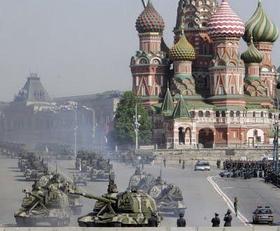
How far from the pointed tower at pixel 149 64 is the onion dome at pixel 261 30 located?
10.8 metres

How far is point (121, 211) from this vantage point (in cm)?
2642

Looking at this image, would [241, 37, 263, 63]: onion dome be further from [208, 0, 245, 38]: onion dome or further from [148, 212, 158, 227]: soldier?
[148, 212, 158, 227]: soldier

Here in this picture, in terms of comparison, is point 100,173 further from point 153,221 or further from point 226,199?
point 153,221

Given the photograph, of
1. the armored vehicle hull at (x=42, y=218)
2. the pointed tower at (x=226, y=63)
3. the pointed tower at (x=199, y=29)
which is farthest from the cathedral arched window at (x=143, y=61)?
the armored vehicle hull at (x=42, y=218)

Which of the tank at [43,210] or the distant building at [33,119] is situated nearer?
the tank at [43,210]

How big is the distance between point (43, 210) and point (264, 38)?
98.7 meters

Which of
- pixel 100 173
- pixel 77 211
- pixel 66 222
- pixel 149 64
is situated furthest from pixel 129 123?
pixel 66 222

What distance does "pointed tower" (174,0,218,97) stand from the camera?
124 meters

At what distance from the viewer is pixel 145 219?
26172 mm

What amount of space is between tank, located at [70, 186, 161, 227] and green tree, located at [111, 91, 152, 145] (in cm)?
8826

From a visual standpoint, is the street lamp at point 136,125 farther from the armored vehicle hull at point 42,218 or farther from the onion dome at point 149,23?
the armored vehicle hull at point 42,218

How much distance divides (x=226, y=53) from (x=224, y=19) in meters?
4.00

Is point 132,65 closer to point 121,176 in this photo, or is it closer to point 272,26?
point 272,26

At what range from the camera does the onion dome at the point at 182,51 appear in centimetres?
12044
